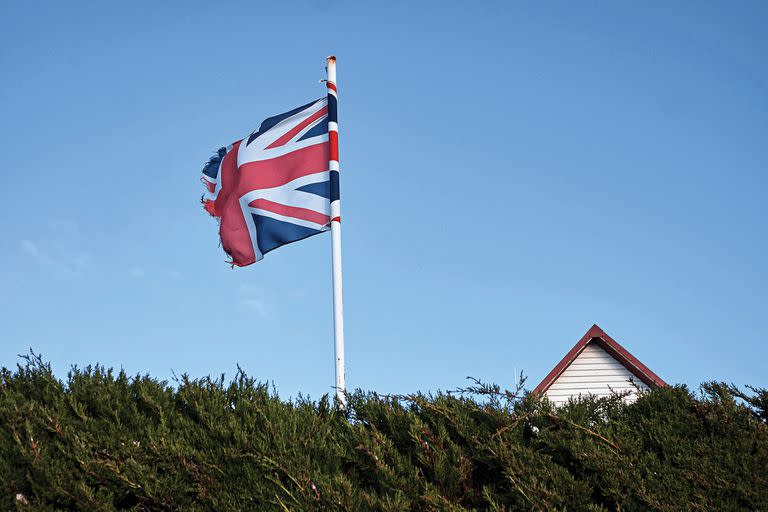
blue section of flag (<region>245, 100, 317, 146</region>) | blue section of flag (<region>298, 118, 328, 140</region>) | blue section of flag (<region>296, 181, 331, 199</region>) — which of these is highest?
blue section of flag (<region>245, 100, 317, 146</region>)

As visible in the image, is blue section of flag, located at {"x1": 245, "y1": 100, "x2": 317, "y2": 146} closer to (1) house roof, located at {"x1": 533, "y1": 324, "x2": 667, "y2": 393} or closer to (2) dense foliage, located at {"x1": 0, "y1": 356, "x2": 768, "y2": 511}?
(2) dense foliage, located at {"x1": 0, "y1": 356, "x2": 768, "y2": 511}

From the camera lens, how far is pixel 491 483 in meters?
4.93

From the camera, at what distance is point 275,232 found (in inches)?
344

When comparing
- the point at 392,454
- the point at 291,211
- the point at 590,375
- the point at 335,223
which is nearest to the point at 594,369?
the point at 590,375

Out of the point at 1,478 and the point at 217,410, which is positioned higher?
the point at 217,410

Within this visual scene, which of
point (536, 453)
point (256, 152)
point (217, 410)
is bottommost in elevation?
point (536, 453)

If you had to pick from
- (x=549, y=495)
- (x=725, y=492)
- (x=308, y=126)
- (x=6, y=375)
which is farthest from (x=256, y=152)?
(x=725, y=492)

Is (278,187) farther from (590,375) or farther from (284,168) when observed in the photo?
(590,375)

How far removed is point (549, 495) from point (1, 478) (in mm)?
3752

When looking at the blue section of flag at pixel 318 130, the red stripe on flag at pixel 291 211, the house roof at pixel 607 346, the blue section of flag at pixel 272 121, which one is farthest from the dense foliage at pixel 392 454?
the house roof at pixel 607 346

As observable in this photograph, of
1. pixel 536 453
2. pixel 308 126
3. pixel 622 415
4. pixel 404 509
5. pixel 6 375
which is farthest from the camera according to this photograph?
pixel 308 126

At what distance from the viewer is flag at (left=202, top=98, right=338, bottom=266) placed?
338 inches

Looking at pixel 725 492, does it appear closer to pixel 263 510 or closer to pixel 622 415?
pixel 622 415

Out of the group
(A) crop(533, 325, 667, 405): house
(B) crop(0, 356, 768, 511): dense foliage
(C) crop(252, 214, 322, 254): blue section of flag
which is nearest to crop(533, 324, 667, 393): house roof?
(A) crop(533, 325, 667, 405): house
